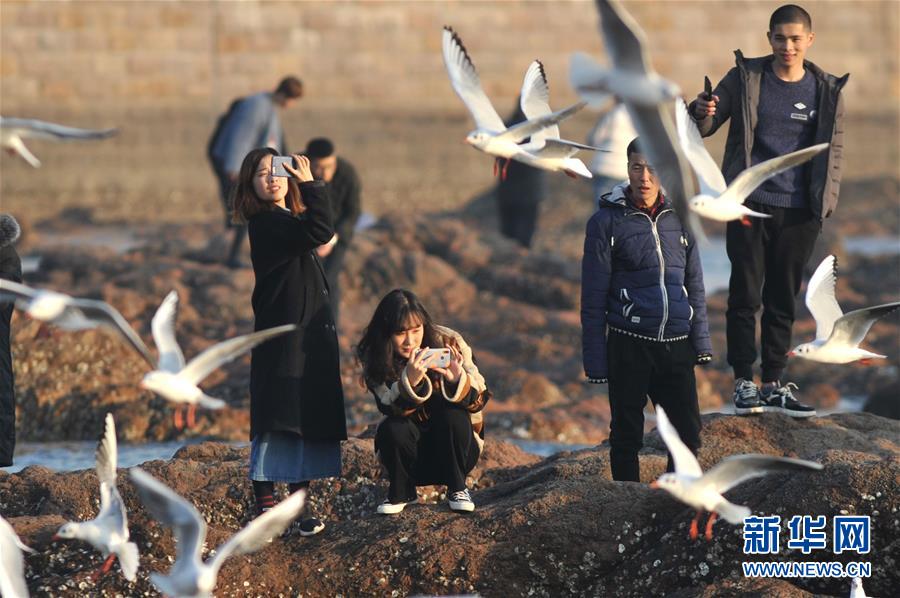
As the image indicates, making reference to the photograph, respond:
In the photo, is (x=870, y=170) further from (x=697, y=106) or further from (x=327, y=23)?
(x=697, y=106)

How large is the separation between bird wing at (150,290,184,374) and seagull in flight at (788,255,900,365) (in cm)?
229

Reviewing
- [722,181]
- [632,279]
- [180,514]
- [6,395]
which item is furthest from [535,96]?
[180,514]

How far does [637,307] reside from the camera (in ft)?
21.6

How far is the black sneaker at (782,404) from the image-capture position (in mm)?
7398

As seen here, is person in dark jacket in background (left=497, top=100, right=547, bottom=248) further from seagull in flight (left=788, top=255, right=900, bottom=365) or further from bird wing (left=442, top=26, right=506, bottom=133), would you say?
seagull in flight (left=788, top=255, right=900, bottom=365)

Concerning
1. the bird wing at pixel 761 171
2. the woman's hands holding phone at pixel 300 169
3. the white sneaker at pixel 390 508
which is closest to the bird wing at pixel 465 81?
the woman's hands holding phone at pixel 300 169

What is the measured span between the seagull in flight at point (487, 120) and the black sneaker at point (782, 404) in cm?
156

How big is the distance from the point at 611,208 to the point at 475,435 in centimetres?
102

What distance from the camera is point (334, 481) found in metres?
7.23

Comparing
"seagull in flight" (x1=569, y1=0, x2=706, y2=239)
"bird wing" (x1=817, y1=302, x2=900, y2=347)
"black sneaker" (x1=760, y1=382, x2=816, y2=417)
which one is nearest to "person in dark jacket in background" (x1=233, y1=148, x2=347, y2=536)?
"seagull in flight" (x1=569, y1=0, x2=706, y2=239)

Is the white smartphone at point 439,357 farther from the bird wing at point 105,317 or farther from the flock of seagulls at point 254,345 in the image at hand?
the bird wing at point 105,317

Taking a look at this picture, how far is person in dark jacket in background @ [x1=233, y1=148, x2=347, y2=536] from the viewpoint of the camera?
20.8 ft

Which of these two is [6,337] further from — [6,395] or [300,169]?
[300,169]

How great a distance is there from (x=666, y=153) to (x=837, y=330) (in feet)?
3.96
